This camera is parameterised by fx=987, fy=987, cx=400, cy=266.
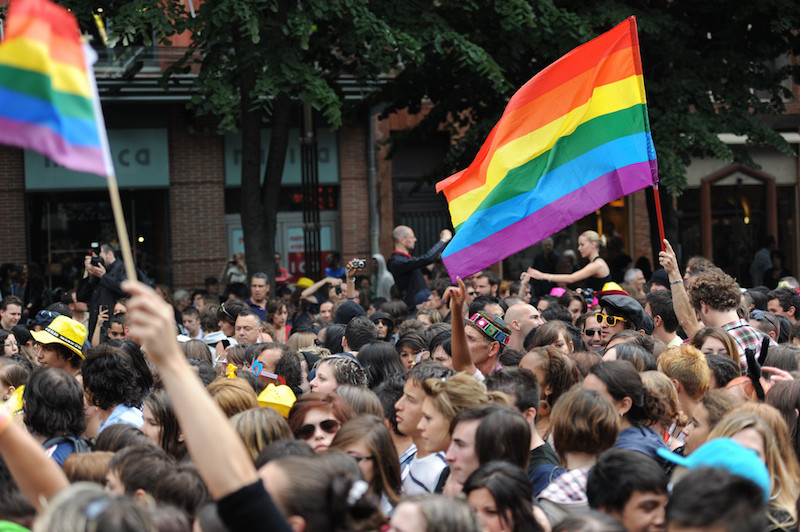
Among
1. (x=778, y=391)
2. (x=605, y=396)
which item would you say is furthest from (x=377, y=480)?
(x=778, y=391)

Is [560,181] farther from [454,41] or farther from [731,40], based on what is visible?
[731,40]

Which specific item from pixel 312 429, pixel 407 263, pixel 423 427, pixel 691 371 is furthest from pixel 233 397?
pixel 407 263

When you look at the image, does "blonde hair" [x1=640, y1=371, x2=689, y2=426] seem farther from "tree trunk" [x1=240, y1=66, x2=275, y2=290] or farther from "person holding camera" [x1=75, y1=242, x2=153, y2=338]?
"tree trunk" [x1=240, y1=66, x2=275, y2=290]

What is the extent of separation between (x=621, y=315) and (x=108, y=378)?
13.7 ft

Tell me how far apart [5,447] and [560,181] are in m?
5.50

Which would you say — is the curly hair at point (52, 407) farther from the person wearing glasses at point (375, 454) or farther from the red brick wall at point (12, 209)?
the red brick wall at point (12, 209)

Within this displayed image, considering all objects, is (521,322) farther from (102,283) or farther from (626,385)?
(102,283)

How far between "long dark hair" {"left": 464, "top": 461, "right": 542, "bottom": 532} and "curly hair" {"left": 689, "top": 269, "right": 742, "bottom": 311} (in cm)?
378

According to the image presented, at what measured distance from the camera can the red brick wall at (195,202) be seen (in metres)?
19.8

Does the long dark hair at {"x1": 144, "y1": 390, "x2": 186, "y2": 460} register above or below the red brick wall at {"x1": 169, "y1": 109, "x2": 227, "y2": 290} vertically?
below

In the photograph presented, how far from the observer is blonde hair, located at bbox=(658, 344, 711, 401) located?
566 cm

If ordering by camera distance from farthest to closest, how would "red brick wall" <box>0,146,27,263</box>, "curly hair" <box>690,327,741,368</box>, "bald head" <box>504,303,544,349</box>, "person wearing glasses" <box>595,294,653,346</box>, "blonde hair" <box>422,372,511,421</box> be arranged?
"red brick wall" <box>0,146,27,263</box>
"bald head" <box>504,303,544,349</box>
"person wearing glasses" <box>595,294,653,346</box>
"curly hair" <box>690,327,741,368</box>
"blonde hair" <box>422,372,511,421</box>

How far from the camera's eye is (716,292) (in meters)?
7.18

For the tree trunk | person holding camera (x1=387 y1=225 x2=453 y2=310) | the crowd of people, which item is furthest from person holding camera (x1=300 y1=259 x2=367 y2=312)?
the crowd of people
